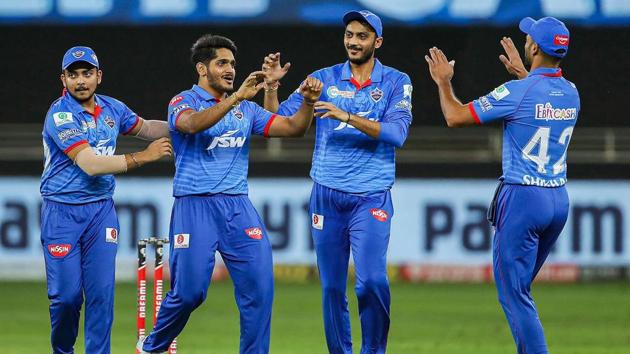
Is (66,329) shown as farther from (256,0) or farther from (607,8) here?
(607,8)

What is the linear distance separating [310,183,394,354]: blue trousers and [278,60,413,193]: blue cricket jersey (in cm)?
9

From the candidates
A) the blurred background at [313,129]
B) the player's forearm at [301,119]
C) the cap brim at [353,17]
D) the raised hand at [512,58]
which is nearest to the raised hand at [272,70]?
the player's forearm at [301,119]

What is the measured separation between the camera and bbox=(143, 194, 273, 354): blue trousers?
7.73 metres

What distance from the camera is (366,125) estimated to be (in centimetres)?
785

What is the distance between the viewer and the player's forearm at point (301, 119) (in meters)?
7.99

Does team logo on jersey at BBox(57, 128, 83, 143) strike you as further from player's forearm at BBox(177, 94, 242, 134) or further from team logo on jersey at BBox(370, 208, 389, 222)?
team logo on jersey at BBox(370, 208, 389, 222)

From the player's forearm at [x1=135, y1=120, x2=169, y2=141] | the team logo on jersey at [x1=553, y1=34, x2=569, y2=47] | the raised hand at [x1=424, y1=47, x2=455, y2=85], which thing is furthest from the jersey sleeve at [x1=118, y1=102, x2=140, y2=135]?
the team logo on jersey at [x1=553, y1=34, x2=569, y2=47]

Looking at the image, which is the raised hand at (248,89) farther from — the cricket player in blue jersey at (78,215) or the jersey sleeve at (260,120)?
the cricket player in blue jersey at (78,215)

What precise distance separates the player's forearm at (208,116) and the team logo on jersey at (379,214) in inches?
42.8

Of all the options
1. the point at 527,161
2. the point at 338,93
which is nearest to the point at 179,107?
the point at 338,93

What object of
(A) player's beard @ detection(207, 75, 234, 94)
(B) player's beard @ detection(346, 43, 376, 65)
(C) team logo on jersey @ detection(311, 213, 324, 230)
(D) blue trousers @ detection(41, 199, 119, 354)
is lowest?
(D) blue trousers @ detection(41, 199, 119, 354)

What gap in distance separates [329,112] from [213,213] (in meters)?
0.87

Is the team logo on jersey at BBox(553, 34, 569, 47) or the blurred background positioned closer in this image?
the team logo on jersey at BBox(553, 34, 569, 47)

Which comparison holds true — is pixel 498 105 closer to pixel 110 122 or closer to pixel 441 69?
pixel 441 69
